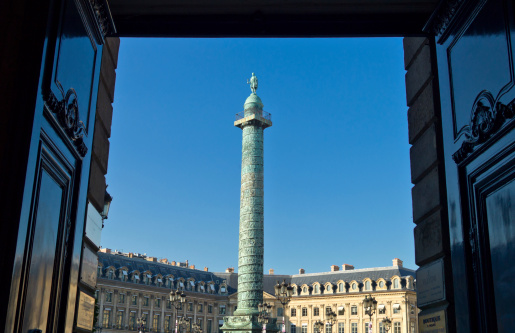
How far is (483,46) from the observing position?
11.3ft

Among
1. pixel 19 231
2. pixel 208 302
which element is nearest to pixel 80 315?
pixel 19 231

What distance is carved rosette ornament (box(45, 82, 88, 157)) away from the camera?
9.89ft

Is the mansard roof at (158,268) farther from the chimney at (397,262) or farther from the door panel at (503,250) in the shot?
the door panel at (503,250)

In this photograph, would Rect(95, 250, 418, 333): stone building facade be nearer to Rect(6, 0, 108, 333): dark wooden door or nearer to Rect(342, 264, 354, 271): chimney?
Rect(342, 264, 354, 271): chimney

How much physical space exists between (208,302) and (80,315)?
183ft

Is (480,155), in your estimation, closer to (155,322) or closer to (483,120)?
(483,120)

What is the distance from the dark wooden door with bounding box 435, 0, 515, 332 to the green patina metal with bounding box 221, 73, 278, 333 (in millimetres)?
30769

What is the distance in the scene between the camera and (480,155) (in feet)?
11.3

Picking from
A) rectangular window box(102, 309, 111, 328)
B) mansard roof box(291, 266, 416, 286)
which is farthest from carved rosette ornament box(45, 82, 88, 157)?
mansard roof box(291, 266, 416, 286)

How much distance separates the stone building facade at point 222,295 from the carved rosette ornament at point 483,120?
45.8 metres

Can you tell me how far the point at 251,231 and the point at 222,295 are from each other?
2624cm

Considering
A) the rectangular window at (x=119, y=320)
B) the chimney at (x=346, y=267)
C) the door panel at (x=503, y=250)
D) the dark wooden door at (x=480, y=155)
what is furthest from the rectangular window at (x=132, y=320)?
the door panel at (x=503, y=250)

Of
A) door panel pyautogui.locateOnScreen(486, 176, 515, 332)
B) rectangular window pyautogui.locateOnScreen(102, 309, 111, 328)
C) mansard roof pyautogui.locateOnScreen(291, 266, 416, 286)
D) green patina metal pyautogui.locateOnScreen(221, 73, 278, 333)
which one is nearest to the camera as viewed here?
door panel pyautogui.locateOnScreen(486, 176, 515, 332)

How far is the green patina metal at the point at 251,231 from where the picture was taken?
34000 mm
